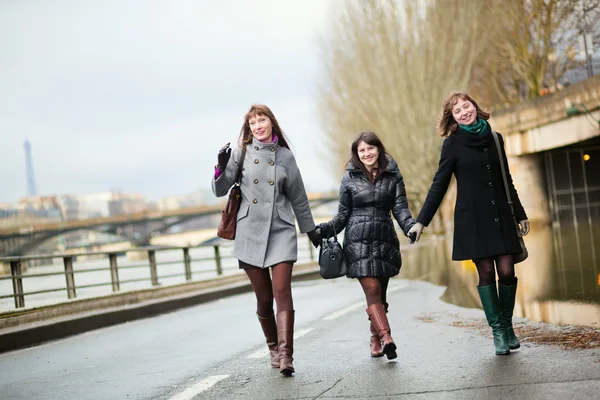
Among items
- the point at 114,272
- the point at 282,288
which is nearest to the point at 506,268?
the point at 282,288

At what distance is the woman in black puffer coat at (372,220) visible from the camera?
6961mm

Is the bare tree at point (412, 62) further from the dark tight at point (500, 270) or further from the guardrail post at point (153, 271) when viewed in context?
the dark tight at point (500, 270)

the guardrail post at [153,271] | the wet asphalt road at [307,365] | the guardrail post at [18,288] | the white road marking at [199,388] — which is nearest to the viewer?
the wet asphalt road at [307,365]

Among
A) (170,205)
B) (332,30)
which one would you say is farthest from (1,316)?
(170,205)

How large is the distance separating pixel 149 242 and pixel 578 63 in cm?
5005

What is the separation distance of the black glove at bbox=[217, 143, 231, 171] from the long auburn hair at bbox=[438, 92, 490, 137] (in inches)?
62.0

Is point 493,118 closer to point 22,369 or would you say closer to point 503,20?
point 503,20

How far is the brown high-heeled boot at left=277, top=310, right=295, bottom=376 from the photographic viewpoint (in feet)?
22.0

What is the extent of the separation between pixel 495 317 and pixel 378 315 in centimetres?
84

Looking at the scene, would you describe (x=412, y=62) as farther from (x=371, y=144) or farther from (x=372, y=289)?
(x=372, y=289)

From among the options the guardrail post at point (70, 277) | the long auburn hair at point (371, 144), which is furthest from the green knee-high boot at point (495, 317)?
the guardrail post at point (70, 277)

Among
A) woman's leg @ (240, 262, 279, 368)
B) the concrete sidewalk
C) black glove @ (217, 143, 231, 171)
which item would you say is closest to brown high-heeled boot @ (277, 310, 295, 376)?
woman's leg @ (240, 262, 279, 368)

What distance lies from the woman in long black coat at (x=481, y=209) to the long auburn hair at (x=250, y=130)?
1.16 meters

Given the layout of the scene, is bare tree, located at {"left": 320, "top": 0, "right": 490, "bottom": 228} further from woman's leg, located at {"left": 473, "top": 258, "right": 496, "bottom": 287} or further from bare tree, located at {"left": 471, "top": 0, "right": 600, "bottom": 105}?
woman's leg, located at {"left": 473, "top": 258, "right": 496, "bottom": 287}
